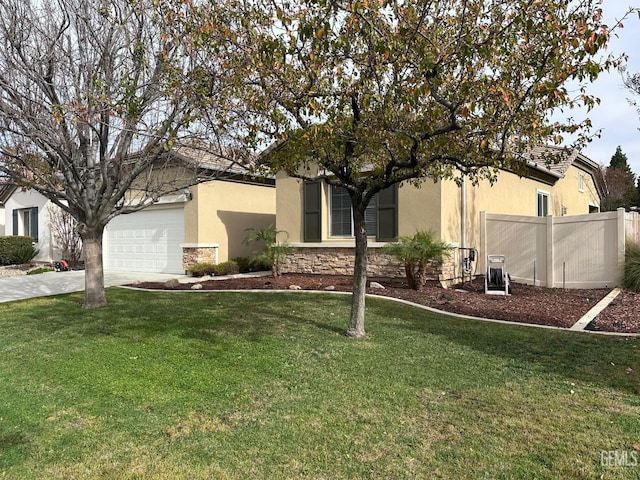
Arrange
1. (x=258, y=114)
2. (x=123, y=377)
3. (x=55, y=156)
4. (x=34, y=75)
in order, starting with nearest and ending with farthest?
Answer: (x=123, y=377) → (x=258, y=114) → (x=34, y=75) → (x=55, y=156)

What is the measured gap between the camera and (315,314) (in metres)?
8.14

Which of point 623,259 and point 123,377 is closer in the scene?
point 123,377

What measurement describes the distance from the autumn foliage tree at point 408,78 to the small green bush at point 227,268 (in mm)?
9527

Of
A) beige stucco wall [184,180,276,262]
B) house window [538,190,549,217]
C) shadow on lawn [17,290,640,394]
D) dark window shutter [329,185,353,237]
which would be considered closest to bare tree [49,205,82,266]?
beige stucco wall [184,180,276,262]

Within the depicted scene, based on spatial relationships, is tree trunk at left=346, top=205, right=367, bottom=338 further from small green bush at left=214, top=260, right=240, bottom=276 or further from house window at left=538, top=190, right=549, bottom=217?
house window at left=538, top=190, right=549, bottom=217

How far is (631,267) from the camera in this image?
34.1ft

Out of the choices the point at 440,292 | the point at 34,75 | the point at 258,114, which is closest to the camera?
the point at 258,114

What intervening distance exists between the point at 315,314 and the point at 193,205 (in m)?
9.02

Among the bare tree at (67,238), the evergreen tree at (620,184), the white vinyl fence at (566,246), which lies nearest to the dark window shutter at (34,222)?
the bare tree at (67,238)

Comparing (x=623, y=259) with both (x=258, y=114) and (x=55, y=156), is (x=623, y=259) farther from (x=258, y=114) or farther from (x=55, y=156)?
(x=55, y=156)

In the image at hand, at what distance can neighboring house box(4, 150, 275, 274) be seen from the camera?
1568cm

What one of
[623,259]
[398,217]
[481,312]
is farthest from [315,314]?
[623,259]

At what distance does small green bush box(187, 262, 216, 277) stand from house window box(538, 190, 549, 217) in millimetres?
12333

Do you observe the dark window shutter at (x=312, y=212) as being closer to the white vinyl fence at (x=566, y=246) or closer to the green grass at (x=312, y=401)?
the white vinyl fence at (x=566, y=246)
